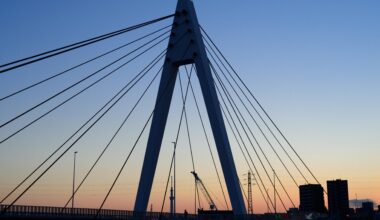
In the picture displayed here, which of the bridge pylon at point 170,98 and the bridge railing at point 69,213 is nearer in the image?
the bridge railing at point 69,213

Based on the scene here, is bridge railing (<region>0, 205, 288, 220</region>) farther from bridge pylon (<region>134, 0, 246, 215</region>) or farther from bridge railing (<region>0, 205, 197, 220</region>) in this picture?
bridge pylon (<region>134, 0, 246, 215</region>)

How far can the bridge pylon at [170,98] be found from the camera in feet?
155

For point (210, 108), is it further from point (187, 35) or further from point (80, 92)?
point (80, 92)

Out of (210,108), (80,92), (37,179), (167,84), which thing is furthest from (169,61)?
(37,179)

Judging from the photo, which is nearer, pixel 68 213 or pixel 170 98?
pixel 68 213

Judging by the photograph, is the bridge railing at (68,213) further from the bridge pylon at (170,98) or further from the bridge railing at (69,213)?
the bridge pylon at (170,98)

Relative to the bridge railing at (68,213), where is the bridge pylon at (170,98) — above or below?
above

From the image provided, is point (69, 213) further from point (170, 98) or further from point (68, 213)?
point (170, 98)

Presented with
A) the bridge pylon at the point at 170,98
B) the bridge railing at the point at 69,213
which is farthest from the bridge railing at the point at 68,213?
the bridge pylon at the point at 170,98

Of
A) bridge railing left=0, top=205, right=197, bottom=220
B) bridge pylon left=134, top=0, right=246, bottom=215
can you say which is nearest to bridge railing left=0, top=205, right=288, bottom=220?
bridge railing left=0, top=205, right=197, bottom=220

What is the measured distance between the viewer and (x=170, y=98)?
50.2 m

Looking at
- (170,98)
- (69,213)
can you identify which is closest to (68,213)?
(69,213)

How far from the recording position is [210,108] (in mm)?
48094

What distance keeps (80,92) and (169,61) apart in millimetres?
8712
